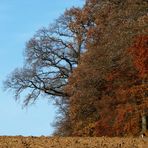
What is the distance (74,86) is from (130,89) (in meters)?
8.48

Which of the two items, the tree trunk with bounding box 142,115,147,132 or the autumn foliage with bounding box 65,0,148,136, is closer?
the autumn foliage with bounding box 65,0,148,136

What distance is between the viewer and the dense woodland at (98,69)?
41.7 m

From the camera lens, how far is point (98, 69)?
4675 cm

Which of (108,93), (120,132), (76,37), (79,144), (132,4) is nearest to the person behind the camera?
(79,144)

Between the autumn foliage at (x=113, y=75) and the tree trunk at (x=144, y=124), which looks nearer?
the autumn foliage at (x=113, y=75)

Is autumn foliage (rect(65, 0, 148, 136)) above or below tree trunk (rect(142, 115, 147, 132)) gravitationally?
above

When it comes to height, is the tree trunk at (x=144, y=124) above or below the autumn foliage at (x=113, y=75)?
below

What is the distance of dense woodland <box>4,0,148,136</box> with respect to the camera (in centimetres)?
4169

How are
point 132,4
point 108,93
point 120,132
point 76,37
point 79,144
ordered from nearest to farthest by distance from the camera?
point 79,144
point 132,4
point 120,132
point 108,93
point 76,37

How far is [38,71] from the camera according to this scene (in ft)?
203

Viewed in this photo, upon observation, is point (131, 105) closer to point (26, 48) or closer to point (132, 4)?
point (132, 4)

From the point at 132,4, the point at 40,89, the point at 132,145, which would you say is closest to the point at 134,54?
the point at 132,4

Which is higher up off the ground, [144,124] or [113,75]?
[113,75]

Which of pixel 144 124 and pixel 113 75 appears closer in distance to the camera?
pixel 144 124
